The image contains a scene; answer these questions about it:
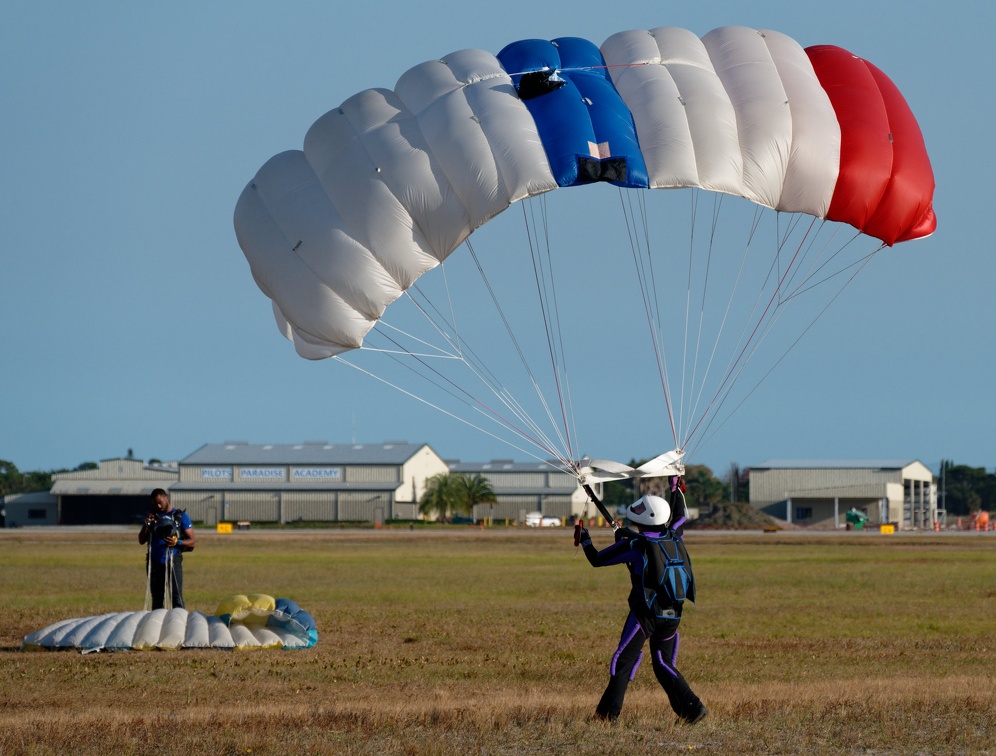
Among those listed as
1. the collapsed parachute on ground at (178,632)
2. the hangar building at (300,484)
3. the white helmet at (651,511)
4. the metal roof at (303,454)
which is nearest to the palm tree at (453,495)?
the hangar building at (300,484)

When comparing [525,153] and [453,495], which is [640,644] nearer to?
[525,153]

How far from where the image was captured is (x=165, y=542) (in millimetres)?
16625

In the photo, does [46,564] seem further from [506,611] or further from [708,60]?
[708,60]

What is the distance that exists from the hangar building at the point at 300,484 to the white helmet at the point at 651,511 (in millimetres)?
94767

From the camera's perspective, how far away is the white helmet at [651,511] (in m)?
10.5

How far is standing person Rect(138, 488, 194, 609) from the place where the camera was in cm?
1658

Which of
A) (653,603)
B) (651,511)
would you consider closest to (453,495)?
(651,511)

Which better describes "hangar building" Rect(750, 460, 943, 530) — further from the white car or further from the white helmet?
the white helmet

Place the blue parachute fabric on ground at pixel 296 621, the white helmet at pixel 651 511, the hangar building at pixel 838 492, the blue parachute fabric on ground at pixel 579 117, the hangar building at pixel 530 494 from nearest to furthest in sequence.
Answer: the white helmet at pixel 651 511
the blue parachute fabric on ground at pixel 579 117
the blue parachute fabric on ground at pixel 296 621
the hangar building at pixel 838 492
the hangar building at pixel 530 494

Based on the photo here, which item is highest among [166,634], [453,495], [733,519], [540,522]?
[453,495]

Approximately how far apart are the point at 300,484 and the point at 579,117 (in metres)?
96.9

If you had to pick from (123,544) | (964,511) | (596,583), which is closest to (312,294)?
(596,583)

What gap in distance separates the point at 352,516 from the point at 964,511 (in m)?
91.1

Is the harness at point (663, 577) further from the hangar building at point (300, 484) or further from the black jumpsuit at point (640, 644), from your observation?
the hangar building at point (300, 484)
